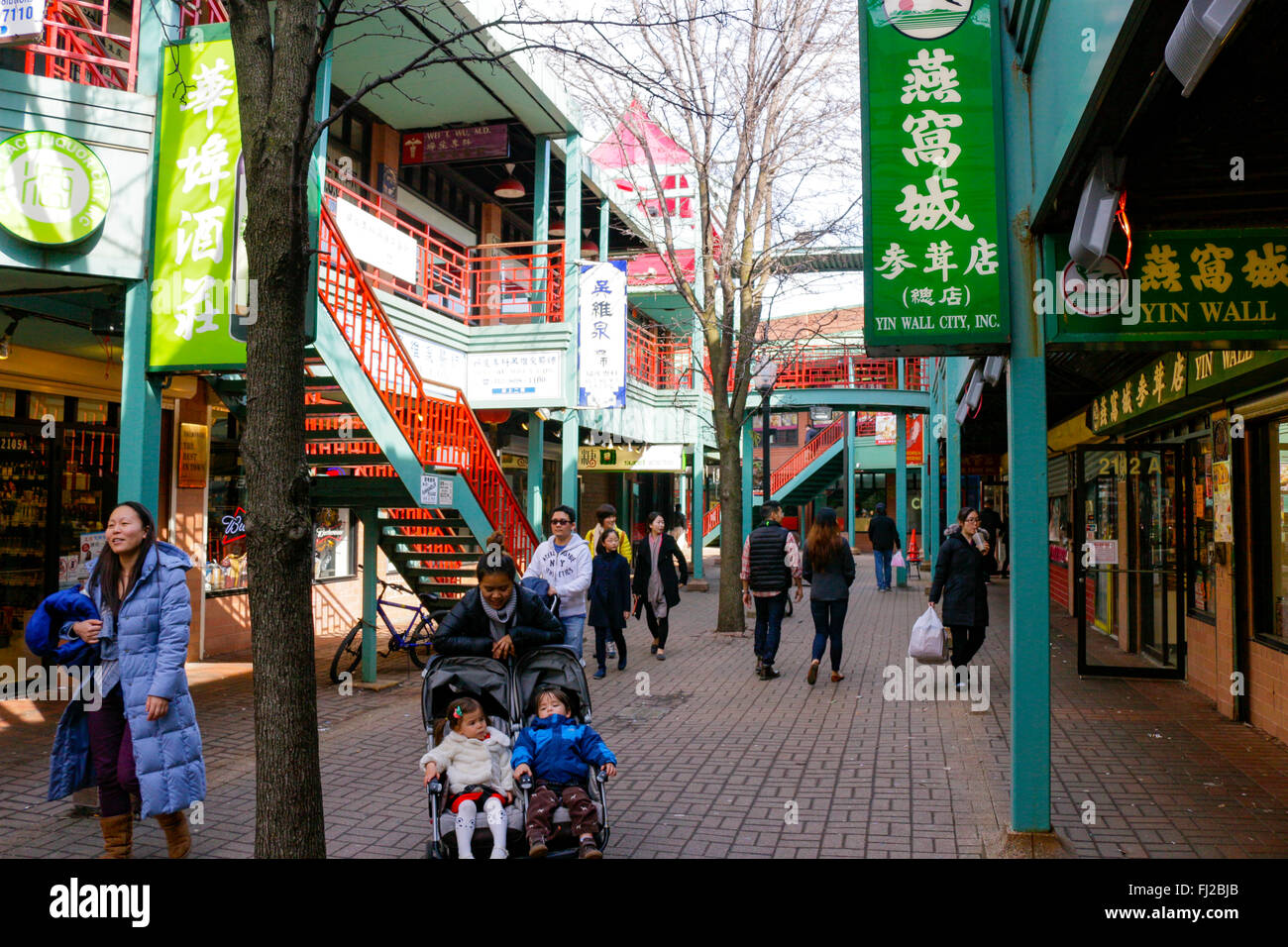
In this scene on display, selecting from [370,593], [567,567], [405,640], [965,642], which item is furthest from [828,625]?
[370,593]

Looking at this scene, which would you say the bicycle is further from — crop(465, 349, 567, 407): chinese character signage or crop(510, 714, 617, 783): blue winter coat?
crop(510, 714, 617, 783): blue winter coat

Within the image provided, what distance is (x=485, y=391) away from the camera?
13.6 m

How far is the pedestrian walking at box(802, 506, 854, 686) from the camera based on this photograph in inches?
375

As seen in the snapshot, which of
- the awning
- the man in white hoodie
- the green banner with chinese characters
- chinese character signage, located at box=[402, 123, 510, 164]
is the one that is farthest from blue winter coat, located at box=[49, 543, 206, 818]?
the awning

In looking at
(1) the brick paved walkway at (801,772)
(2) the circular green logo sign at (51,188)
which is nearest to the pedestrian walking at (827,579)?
(1) the brick paved walkway at (801,772)

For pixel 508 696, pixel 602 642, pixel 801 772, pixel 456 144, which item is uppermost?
pixel 456 144

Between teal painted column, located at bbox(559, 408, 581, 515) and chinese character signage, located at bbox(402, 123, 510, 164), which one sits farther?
teal painted column, located at bbox(559, 408, 581, 515)

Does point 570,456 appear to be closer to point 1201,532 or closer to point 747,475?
point 747,475

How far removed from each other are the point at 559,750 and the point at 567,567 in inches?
153

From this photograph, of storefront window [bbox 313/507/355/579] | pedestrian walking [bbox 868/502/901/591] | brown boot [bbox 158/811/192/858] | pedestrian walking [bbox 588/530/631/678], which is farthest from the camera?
pedestrian walking [bbox 868/502/901/591]

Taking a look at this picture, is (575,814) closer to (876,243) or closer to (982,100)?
(876,243)

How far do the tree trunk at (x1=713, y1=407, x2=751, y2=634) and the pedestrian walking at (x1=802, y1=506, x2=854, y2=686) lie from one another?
391cm

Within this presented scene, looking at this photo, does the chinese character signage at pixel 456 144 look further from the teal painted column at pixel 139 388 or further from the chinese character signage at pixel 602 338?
the teal painted column at pixel 139 388

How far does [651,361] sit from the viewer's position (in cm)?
2022
